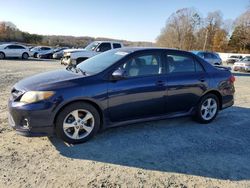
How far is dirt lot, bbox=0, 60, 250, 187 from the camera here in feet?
11.5

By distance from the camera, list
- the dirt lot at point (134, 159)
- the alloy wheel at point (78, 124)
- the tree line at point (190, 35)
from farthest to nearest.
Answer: the tree line at point (190, 35)
the alloy wheel at point (78, 124)
the dirt lot at point (134, 159)

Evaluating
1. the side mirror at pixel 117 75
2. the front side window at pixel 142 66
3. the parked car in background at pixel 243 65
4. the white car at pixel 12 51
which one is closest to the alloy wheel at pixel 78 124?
the side mirror at pixel 117 75

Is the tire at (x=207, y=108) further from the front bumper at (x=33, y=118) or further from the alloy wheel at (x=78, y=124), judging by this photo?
the front bumper at (x=33, y=118)

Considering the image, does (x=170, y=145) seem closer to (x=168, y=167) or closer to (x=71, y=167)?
(x=168, y=167)

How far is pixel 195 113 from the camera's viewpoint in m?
5.86

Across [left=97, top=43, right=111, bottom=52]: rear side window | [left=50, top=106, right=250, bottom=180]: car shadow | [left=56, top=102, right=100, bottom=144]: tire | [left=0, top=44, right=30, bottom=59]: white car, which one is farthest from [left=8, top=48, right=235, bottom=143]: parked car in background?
[left=0, top=44, right=30, bottom=59]: white car

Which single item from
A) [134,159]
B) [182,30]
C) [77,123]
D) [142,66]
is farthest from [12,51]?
[182,30]

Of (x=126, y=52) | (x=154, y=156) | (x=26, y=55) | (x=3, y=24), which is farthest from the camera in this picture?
(x=3, y=24)

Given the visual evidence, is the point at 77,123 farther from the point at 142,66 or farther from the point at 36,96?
the point at 142,66

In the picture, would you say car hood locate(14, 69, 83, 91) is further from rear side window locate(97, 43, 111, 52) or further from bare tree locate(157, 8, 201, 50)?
bare tree locate(157, 8, 201, 50)

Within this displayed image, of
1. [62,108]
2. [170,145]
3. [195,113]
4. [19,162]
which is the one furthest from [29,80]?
[195,113]

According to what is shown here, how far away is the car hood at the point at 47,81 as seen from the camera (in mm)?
4322

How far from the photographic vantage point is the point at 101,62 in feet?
17.2

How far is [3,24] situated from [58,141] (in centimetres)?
9175
